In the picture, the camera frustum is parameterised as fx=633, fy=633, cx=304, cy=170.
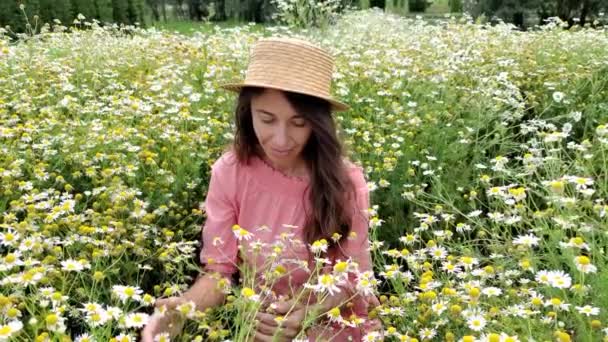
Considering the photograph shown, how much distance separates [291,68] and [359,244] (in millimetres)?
549

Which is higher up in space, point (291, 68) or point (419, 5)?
point (291, 68)

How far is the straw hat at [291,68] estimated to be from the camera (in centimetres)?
165

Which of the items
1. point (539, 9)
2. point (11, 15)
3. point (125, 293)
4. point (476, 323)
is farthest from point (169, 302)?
point (539, 9)

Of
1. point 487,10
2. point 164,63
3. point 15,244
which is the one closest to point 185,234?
point 15,244

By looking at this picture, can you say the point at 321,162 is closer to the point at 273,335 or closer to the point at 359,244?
the point at 359,244

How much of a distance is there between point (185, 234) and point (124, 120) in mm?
831

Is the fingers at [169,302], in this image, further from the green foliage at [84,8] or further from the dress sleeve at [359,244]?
Result: the green foliage at [84,8]

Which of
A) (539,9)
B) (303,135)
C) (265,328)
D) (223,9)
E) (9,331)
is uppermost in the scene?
(539,9)

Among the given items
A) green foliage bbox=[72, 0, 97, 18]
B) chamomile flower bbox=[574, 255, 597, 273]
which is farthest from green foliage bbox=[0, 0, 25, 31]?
chamomile flower bbox=[574, 255, 597, 273]

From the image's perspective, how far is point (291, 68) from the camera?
1.67 meters

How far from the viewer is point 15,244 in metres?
1.56

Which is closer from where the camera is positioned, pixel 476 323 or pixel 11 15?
pixel 476 323

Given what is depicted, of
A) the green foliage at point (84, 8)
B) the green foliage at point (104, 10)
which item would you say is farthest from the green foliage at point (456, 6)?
the green foliage at point (84, 8)

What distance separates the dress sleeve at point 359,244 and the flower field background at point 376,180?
8 centimetres
